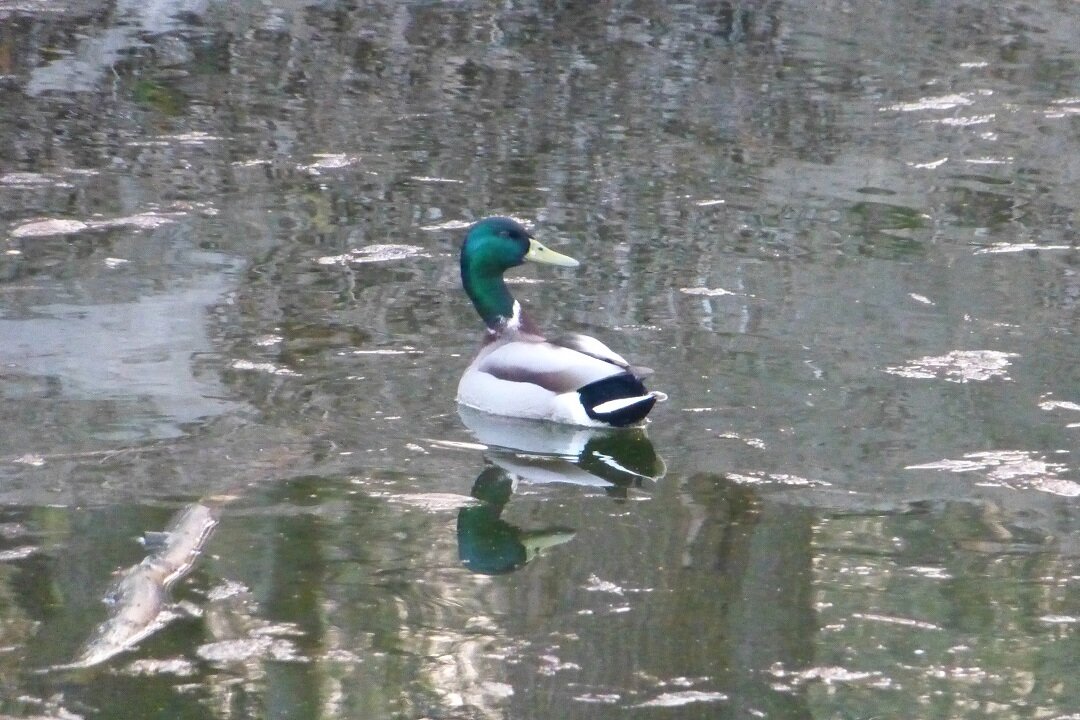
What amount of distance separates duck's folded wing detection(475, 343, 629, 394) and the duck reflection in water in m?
0.19

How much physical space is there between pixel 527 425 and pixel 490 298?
2.60 ft

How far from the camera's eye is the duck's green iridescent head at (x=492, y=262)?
801cm

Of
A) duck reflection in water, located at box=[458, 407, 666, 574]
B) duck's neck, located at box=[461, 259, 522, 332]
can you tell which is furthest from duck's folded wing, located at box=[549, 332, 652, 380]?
duck's neck, located at box=[461, 259, 522, 332]

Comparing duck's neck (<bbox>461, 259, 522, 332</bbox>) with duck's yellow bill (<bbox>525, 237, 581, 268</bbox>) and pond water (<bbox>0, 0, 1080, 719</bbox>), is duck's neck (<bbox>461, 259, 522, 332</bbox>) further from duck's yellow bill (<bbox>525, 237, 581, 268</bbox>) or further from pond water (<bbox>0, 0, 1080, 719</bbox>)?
pond water (<bbox>0, 0, 1080, 719</bbox>)

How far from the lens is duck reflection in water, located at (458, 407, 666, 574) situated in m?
6.08

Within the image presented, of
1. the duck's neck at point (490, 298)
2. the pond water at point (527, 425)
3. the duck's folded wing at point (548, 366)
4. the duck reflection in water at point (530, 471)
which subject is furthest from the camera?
the duck's neck at point (490, 298)

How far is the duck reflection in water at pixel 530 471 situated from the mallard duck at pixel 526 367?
8 cm

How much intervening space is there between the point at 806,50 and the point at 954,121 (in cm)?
282

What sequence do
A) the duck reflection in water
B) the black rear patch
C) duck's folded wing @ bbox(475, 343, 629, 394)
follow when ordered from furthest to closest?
duck's folded wing @ bbox(475, 343, 629, 394), the black rear patch, the duck reflection in water

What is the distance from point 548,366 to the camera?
7.40 metres

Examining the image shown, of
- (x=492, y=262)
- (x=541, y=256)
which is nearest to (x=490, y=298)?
(x=492, y=262)

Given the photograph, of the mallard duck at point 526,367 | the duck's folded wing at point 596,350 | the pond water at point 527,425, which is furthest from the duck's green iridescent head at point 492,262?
the duck's folded wing at point 596,350

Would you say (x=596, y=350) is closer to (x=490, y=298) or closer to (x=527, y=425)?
(x=527, y=425)

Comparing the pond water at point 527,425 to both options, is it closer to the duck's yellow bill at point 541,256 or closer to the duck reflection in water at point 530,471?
the duck reflection in water at point 530,471
